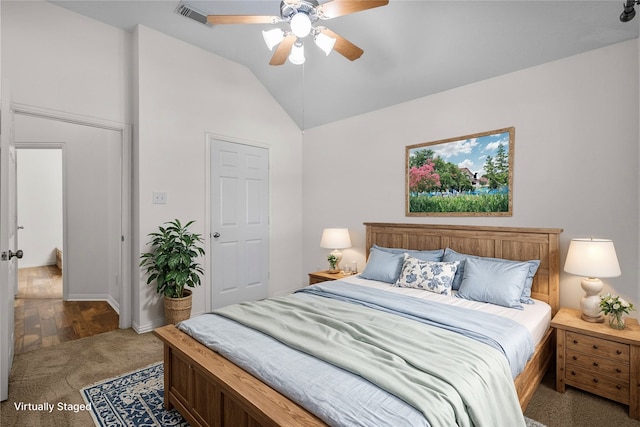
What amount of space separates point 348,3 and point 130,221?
2907 millimetres

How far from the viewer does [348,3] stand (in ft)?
6.15

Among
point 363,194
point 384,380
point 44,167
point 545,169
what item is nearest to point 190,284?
point 363,194

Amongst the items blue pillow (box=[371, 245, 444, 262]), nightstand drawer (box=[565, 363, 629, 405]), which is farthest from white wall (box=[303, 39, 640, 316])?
nightstand drawer (box=[565, 363, 629, 405])

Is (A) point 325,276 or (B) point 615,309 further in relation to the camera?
(A) point 325,276

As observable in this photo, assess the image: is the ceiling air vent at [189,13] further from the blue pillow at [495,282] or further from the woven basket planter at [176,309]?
the blue pillow at [495,282]

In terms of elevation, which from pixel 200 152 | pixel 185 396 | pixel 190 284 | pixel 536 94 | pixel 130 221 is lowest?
pixel 185 396

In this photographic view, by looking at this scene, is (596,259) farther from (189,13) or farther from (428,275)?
(189,13)

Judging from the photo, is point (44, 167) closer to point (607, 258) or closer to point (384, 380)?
point (384, 380)

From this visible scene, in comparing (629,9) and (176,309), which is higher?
(629,9)

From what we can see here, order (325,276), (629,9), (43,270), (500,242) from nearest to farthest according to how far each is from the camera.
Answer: (629,9)
(500,242)
(325,276)
(43,270)

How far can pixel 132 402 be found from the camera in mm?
2090

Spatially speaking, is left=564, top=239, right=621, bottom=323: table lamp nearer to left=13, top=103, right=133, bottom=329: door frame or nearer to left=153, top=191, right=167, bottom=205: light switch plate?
left=153, top=191, right=167, bottom=205: light switch plate

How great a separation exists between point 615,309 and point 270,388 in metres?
2.25

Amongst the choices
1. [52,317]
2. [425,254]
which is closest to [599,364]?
[425,254]
